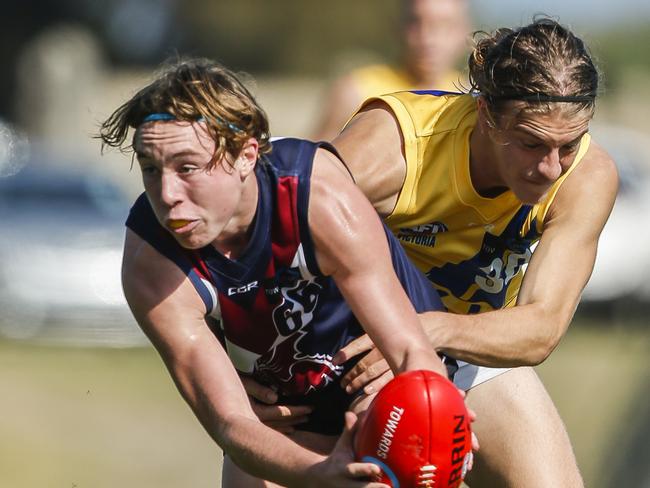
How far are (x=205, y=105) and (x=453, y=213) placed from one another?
1149 millimetres

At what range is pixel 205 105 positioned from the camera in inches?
155

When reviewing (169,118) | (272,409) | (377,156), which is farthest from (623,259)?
(169,118)

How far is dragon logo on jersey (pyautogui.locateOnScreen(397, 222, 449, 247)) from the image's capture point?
15.5 ft

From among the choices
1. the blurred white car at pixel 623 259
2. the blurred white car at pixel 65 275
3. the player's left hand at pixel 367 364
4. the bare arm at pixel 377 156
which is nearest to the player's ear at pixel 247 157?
the bare arm at pixel 377 156

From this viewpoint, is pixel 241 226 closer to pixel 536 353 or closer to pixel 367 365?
pixel 367 365

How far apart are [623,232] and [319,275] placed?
10.3 metres

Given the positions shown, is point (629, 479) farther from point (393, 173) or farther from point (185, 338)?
point (185, 338)

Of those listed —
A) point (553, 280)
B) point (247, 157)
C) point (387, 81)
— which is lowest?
point (387, 81)

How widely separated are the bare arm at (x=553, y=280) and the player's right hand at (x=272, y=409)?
61 cm

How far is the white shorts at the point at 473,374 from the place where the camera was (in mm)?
4871

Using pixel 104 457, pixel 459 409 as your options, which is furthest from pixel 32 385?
pixel 459 409

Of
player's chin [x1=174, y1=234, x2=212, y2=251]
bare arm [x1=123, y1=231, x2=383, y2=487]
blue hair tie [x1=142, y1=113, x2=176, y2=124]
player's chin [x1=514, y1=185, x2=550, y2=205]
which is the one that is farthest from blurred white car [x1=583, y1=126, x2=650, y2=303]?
blue hair tie [x1=142, y1=113, x2=176, y2=124]

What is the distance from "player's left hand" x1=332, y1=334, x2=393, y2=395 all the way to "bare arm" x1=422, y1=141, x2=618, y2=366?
9.7 inches

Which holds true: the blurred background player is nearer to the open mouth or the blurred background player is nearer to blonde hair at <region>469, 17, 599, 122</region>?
blonde hair at <region>469, 17, 599, 122</region>
